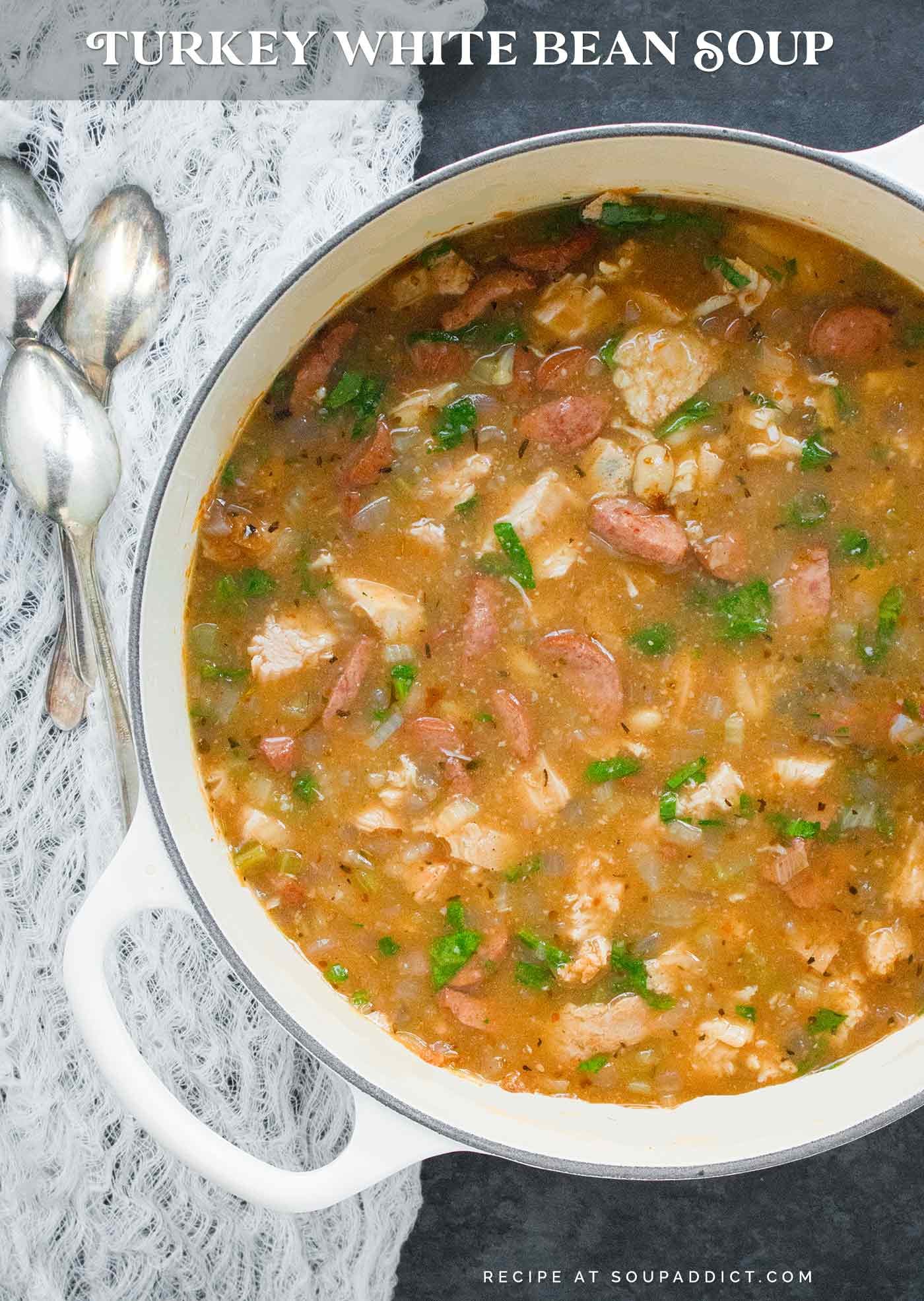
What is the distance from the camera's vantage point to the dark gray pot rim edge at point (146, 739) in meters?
2.16

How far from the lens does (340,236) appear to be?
2.19 metres

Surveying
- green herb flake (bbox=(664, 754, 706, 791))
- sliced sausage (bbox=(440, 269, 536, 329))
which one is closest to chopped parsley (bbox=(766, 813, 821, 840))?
green herb flake (bbox=(664, 754, 706, 791))

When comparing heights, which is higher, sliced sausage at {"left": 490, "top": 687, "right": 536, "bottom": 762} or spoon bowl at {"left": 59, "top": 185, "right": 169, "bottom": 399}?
spoon bowl at {"left": 59, "top": 185, "right": 169, "bottom": 399}

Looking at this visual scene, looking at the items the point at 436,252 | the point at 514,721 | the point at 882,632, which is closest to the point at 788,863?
the point at 882,632

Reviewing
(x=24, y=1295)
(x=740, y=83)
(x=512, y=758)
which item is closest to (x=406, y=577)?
(x=512, y=758)

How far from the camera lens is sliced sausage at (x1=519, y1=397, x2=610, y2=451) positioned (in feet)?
8.13

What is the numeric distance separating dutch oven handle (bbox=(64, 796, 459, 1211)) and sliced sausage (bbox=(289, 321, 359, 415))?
933mm

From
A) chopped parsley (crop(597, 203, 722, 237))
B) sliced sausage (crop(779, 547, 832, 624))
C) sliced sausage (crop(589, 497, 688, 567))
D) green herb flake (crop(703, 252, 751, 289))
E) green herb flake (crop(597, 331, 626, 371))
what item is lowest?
sliced sausage (crop(779, 547, 832, 624))

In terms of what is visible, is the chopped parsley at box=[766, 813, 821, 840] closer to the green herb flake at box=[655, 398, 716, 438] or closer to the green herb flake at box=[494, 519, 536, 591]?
the green herb flake at box=[494, 519, 536, 591]

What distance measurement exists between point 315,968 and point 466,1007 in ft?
1.15

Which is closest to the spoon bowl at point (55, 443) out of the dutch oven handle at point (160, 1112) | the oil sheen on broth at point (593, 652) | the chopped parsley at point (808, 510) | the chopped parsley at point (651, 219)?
the oil sheen on broth at point (593, 652)

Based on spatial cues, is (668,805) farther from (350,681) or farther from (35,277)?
(35,277)

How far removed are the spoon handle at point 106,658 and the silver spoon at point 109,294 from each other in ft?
0.19

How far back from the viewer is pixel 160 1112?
215cm
